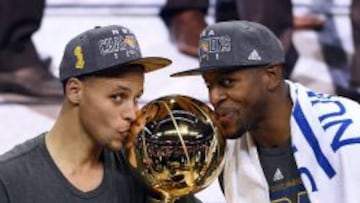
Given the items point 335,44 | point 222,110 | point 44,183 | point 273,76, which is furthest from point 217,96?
point 335,44

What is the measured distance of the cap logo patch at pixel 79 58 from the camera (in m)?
1.68

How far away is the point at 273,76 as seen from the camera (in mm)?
1895

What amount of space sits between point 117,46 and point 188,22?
1.91 meters

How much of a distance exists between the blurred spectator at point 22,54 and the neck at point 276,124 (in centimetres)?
146

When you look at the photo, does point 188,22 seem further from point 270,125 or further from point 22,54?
point 270,125

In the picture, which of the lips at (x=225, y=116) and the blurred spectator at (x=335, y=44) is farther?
the blurred spectator at (x=335, y=44)

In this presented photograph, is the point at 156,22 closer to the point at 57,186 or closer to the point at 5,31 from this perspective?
the point at 5,31

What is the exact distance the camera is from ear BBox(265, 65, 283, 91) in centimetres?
188

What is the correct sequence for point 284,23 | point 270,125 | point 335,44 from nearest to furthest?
point 270,125
point 284,23
point 335,44

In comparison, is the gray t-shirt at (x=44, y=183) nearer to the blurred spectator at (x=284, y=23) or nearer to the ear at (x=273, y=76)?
the ear at (x=273, y=76)

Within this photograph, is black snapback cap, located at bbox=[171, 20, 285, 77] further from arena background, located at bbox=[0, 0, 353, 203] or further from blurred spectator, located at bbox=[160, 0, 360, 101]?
blurred spectator, located at bbox=[160, 0, 360, 101]

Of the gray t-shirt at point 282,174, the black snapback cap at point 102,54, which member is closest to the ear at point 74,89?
the black snapback cap at point 102,54

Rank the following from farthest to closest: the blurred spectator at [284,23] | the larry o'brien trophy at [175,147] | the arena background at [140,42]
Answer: the blurred spectator at [284,23]
the arena background at [140,42]
the larry o'brien trophy at [175,147]

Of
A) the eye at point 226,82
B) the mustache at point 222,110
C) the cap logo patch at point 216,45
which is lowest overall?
the mustache at point 222,110
